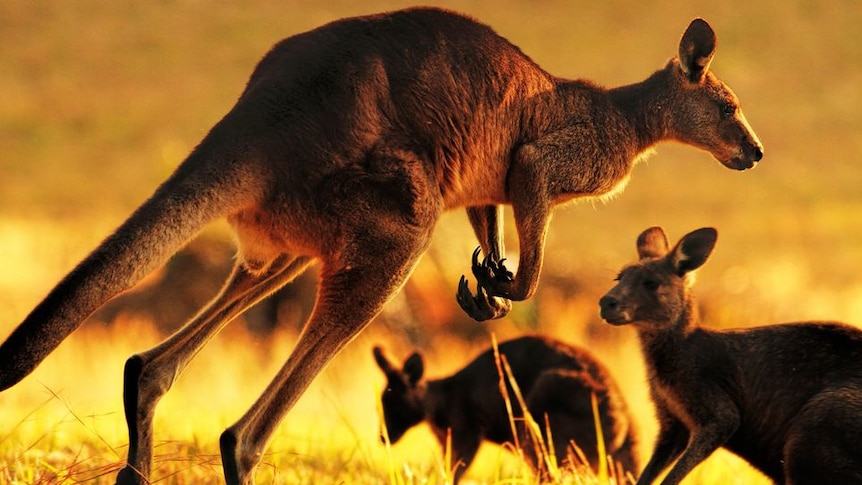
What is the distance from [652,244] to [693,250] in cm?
41

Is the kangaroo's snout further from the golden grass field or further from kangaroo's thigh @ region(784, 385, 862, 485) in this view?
kangaroo's thigh @ region(784, 385, 862, 485)

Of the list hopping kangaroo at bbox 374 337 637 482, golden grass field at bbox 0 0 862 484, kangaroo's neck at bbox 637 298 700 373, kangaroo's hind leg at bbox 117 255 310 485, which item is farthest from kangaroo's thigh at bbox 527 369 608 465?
kangaroo's hind leg at bbox 117 255 310 485

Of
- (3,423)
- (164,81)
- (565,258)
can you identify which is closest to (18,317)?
(565,258)

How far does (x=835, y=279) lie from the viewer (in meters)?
31.5

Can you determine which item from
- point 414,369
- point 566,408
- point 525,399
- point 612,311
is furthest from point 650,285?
point 414,369

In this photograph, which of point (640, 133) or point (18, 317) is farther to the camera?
point (18, 317)

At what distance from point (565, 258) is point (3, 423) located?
1058 cm

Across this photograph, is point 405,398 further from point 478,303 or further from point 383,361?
point 478,303

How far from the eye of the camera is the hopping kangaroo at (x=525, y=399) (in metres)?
8.47

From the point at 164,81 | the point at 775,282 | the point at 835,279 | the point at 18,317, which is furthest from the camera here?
the point at 164,81

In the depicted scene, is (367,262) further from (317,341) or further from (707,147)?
(707,147)

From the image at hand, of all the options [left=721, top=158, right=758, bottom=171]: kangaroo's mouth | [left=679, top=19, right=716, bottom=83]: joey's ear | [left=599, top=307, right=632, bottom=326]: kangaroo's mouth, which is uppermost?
[left=679, top=19, right=716, bottom=83]: joey's ear

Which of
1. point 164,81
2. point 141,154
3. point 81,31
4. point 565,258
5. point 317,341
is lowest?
point 317,341

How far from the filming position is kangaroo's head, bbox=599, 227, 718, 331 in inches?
255
